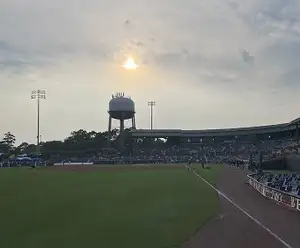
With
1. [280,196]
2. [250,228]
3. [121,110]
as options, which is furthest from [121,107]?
[250,228]

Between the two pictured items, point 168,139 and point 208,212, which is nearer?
point 208,212

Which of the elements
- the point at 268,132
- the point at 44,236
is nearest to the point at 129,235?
the point at 44,236

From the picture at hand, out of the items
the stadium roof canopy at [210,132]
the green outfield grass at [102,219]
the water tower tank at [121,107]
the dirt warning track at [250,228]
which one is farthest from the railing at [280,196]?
the water tower tank at [121,107]

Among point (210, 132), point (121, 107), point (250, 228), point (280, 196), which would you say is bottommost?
point (250, 228)

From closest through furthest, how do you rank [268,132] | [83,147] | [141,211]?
[141,211] < [268,132] < [83,147]

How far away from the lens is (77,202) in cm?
2786

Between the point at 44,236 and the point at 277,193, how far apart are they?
638 inches

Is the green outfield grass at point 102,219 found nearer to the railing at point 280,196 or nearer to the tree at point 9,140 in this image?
the railing at point 280,196

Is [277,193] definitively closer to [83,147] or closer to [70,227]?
[70,227]

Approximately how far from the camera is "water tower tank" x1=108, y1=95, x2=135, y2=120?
15788cm

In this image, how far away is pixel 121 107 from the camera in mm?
157625

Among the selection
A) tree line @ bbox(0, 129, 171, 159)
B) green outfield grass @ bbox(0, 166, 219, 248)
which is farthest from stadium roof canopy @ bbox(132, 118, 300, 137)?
green outfield grass @ bbox(0, 166, 219, 248)

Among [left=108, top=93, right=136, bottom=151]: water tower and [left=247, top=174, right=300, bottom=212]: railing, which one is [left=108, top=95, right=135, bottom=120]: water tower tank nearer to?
[left=108, top=93, right=136, bottom=151]: water tower

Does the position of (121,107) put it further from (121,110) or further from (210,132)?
(210,132)
